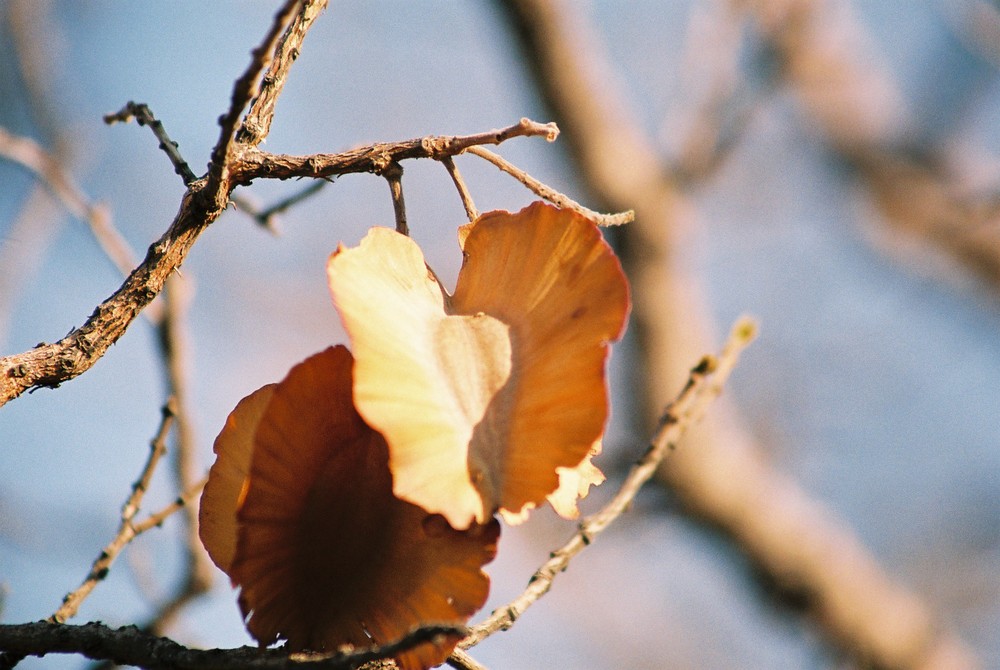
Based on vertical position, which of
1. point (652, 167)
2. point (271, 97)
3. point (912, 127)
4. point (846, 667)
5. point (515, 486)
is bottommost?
point (515, 486)

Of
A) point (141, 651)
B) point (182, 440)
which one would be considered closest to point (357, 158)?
point (141, 651)

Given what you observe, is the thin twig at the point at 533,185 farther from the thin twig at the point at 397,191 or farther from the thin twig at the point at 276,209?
the thin twig at the point at 276,209

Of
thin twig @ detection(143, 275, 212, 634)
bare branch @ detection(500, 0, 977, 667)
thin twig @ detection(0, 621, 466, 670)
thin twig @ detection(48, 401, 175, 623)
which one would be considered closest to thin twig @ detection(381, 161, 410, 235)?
thin twig @ detection(0, 621, 466, 670)

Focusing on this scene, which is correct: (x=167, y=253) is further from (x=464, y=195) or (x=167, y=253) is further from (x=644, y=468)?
(x=644, y=468)

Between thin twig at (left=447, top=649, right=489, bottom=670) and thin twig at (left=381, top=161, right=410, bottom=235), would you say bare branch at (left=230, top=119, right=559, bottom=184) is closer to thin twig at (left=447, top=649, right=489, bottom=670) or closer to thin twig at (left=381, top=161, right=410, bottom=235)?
thin twig at (left=381, top=161, right=410, bottom=235)

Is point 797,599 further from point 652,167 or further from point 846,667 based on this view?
point 652,167

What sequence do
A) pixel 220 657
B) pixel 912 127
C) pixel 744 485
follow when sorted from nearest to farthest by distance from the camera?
1. pixel 220 657
2. pixel 744 485
3. pixel 912 127

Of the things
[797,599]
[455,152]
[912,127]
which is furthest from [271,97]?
[912,127]

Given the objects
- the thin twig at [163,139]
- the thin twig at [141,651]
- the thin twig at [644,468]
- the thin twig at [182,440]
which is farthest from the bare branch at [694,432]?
the thin twig at [141,651]
